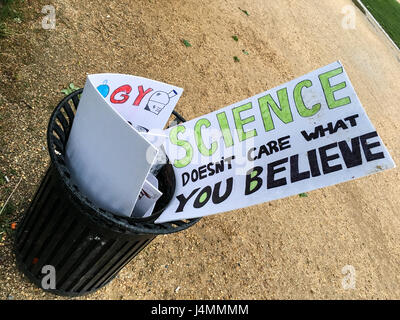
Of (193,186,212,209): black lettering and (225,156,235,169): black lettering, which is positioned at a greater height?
(225,156,235,169): black lettering

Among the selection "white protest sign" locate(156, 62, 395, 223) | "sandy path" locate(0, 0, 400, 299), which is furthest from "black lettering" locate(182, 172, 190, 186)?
"sandy path" locate(0, 0, 400, 299)

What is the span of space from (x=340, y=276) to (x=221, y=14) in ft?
13.0

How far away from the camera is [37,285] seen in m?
2.15

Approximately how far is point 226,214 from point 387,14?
1063 cm

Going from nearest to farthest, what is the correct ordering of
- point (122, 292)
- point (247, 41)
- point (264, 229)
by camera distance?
point (122, 292)
point (264, 229)
point (247, 41)

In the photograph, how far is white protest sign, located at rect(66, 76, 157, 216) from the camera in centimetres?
135

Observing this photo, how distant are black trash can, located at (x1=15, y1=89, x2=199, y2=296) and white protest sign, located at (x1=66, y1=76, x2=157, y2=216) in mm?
74

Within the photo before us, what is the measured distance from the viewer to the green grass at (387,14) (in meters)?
9.89

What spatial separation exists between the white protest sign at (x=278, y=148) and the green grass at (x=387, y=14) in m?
9.72

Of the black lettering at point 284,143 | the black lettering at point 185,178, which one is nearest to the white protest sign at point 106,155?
the black lettering at point 185,178

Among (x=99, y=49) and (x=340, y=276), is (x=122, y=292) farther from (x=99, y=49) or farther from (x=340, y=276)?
(x=99, y=49)

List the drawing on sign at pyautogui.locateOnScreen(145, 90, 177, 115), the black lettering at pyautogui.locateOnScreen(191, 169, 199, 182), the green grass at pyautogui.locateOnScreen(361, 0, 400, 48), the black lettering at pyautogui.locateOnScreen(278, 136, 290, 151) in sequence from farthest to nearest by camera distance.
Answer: the green grass at pyautogui.locateOnScreen(361, 0, 400, 48)
the drawing on sign at pyautogui.locateOnScreen(145, 90, 177, 115)
the black lettering at pyautogui.locateOnScreen(191, 169, 199, 182)
the black lettering at pyautogui.locateOnScreen(278, 136, 290, 151)

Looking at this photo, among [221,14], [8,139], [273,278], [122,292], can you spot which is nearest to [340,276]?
[273,278]

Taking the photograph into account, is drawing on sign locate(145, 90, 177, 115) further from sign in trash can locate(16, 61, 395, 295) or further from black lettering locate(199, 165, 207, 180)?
black lettering locate(199, 165, 207, 180)
